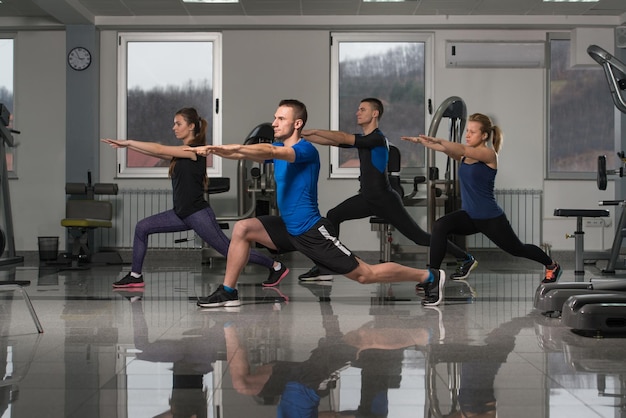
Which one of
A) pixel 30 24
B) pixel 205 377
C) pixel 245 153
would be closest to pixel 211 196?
pixel 30 24

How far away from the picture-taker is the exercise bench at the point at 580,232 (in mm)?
6742

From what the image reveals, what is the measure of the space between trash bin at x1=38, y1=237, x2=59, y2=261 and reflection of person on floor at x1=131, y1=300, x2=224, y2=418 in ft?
16.0

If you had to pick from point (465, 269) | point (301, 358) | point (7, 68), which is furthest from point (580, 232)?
point (7, 68)

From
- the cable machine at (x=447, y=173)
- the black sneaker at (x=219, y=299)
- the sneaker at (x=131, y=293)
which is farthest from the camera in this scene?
the cable machine at (x=447, y=173)

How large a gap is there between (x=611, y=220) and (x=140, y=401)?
817 cm

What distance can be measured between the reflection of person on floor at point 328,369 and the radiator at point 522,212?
5588 millimetres

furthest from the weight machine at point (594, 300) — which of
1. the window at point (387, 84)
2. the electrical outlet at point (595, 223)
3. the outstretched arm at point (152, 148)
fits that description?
the electrical outlet at point (595, 223)

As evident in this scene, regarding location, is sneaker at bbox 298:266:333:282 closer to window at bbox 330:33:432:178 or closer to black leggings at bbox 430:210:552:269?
black leggings at bbox 430:210:552:269

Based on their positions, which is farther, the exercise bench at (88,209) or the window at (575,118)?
the window at (575,118)

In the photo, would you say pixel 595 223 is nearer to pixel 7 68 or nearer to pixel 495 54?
pixel 495 54

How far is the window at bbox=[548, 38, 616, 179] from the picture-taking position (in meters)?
9.55

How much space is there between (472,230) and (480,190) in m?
0.30

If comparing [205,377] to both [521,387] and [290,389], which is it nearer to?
[290,389]

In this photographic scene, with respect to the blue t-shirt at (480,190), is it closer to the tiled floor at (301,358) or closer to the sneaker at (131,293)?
the tiled floor at (301,358)
